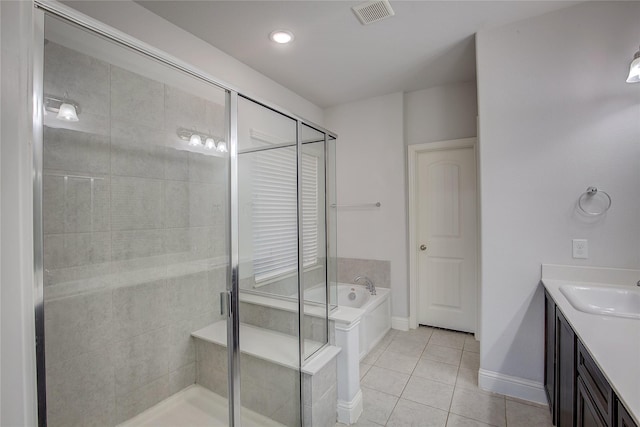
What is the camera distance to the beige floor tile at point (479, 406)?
1.93 meters

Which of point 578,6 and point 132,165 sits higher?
point 578,6

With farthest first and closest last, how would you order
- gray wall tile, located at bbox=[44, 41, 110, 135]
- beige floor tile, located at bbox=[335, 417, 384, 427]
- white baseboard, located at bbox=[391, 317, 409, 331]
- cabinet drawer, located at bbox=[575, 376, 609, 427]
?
1. white baseboard, located at bbox=[391, 317, 409, 331]
2. beige floor tile, located at bbox=[335, 417, 384, 427]
3. gray wall tile, located at bbox=[44, 41, 110, 135]
4. cabinet drawer, located at bbox=[575, 376, 609, 427]

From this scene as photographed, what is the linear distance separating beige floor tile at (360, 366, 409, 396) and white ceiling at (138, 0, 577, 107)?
2676mm

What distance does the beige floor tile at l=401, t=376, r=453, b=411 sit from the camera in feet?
6.86

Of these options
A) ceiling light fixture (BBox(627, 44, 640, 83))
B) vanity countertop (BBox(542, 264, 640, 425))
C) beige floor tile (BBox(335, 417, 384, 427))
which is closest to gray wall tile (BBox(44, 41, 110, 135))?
vanity countertop (BBox(542, 264, 640, 425))

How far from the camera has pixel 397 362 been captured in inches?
104

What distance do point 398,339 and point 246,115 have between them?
2692 mm

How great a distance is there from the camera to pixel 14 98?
1.94ft

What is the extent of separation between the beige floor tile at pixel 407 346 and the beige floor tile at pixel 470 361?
1.20 ft

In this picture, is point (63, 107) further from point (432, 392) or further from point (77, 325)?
point (432, 392)

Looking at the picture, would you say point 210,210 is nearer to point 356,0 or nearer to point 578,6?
point 356,0

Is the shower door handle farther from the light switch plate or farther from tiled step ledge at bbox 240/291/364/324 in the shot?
the light switch plate

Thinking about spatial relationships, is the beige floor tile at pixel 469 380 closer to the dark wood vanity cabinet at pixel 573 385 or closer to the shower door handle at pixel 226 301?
the dark wood vanity cabinet at pixel 573 385

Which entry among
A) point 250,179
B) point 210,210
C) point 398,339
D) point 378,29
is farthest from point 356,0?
point 398,339
